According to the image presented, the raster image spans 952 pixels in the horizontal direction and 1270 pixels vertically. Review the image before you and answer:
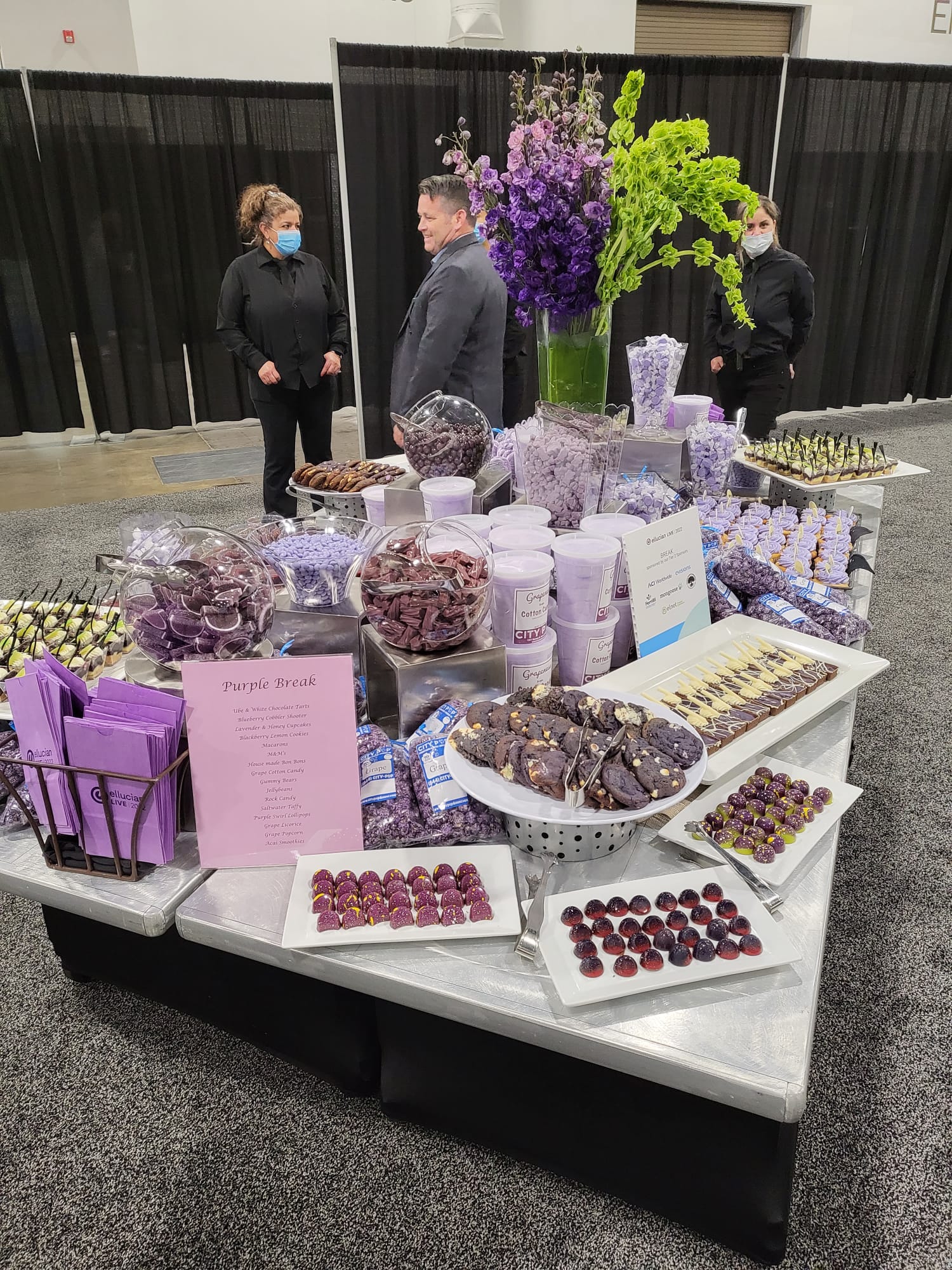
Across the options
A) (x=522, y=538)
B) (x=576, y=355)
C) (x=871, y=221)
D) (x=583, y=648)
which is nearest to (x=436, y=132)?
(x=871, y=221)

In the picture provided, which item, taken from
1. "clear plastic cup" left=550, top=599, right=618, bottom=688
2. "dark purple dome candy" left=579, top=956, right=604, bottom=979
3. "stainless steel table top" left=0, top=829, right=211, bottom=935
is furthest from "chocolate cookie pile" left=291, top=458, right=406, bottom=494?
"dark purple dome candy" left=579, top=956, right=604, bottom=979

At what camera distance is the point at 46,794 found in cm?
119

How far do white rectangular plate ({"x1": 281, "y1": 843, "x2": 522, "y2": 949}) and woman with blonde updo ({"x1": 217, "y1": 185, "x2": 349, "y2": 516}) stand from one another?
→ 3014mm

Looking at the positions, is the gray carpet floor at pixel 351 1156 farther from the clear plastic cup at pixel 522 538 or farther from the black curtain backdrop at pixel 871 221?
the black curtain backdrop at pixel 871 221

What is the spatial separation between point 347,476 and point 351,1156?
1951 millimetres

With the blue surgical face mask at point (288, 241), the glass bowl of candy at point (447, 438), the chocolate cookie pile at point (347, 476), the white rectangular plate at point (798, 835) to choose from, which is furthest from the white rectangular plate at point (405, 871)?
the blue surgical face mask at point (288, 241)

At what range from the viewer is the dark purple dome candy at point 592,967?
3.37ft

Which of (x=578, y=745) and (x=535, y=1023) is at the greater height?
(x=578, y=745)

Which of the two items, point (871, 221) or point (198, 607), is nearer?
point (198, 607)

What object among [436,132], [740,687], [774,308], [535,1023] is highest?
[436,132]

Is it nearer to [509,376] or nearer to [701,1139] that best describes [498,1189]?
[701,1139]

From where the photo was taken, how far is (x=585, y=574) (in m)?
1.48

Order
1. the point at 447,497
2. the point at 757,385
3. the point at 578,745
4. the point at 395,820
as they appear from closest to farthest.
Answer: the point at 578,745 → the point at 395,820 → the point at 447,497 → the point at 757,385

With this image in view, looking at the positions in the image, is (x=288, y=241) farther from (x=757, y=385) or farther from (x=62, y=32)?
(x=62, y=32)
